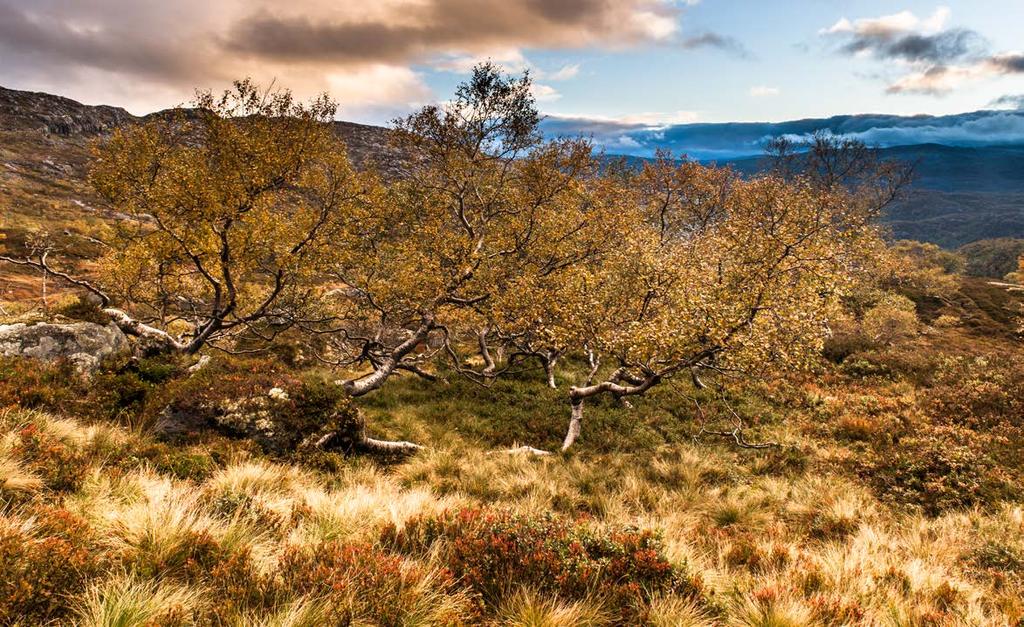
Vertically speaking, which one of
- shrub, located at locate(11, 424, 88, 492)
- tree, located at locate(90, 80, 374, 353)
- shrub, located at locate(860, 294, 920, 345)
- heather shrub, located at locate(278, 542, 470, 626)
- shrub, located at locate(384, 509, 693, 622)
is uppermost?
tree, located at locate(90, 80, 374, 353)

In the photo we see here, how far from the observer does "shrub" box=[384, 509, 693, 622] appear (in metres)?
6.00

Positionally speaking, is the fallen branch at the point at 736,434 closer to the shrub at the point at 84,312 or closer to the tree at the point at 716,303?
the tree at the point at 716,303

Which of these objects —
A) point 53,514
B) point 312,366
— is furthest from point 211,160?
point 53,514

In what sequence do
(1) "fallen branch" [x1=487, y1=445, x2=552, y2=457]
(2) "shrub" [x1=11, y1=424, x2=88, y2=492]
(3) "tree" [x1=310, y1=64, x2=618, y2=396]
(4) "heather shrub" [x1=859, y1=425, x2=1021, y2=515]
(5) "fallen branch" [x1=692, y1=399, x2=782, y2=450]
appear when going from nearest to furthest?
(2) "shrub" [x1=11, y1=424, x2=88, y2=492]
(4) "heather shrub" [x1=859, y1=425, x2=1021, y2=515]
(1) "fallen branch" [x1=487, y1=445, x2=552, y2=457]
(5) "fallen branch" [x1=692, y1=399, x2=782, y2=450]
(3) "tree" [x1=310, y1=64, x2=618, y2=396]

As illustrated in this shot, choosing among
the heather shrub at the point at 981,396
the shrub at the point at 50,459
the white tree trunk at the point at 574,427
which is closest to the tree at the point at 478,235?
the white tree trunk at the point at 574,427

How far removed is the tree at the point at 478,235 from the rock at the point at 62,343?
8.34m

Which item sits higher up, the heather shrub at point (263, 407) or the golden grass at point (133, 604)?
the golden grass at point (133, 604)

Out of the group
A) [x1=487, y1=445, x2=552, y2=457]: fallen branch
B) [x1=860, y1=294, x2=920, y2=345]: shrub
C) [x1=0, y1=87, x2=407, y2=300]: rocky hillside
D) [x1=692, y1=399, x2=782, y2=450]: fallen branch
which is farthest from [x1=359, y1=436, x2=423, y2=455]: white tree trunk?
[x1=860, y1=294, x2=920, y2=345]: shrub

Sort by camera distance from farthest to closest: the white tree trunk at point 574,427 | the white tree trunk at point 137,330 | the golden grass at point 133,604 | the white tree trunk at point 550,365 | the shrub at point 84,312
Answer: the white tree trunk at point 550,365 < the white tree trunk at point 574,427 < the white tree trunk at point 137,330 < the shrub at point 84,312 < the golden grass at point 133,604

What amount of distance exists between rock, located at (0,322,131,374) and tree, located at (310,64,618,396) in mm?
8336

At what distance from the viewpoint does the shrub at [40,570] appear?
4012 millimetres

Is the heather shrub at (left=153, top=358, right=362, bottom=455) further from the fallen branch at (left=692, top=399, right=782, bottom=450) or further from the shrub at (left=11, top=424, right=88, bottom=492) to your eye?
the fallen branch at (left=692, top=399, right=782, bottom=450)

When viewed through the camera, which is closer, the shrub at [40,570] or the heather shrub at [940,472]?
the shrub at [40,570]

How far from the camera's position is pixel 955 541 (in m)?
10.2
